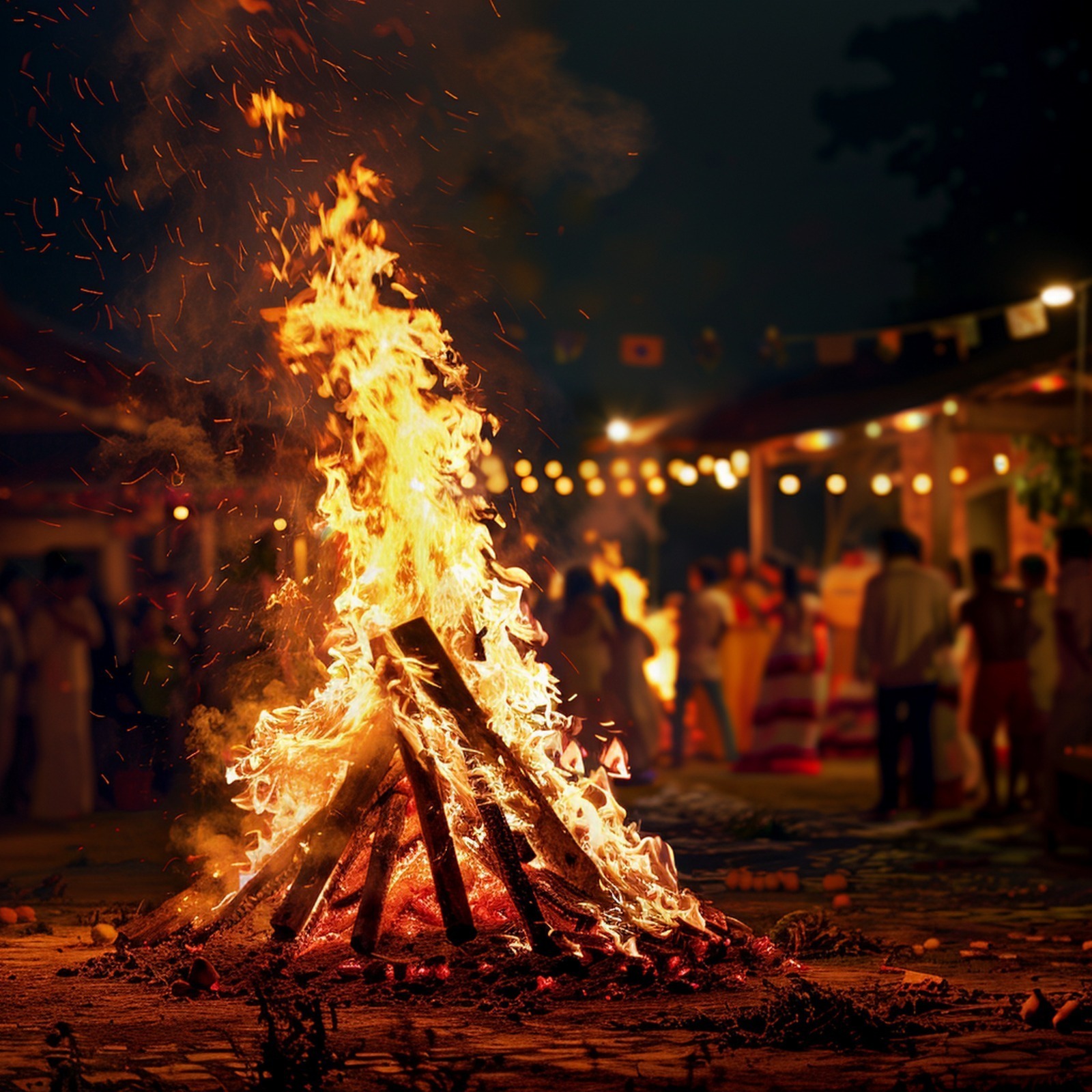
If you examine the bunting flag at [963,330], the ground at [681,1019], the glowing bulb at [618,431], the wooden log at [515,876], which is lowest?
the ground at [681,1019]

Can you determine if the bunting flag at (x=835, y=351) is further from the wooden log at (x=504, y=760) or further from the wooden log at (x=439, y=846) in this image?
the wooden log at (x=439, y=846)

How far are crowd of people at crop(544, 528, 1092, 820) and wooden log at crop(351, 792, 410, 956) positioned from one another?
Result: 5180 millimetres

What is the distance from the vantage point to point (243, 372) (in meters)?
7.90

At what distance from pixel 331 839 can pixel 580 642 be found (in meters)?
7.80

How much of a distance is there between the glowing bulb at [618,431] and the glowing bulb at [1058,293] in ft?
24.8

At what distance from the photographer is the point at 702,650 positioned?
602 inches

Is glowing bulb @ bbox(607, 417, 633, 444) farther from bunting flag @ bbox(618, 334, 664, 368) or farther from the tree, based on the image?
the tree

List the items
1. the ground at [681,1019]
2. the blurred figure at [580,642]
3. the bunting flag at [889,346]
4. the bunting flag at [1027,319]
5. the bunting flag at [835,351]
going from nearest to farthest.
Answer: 1. the ground at [681,1019]
2. the blurred figure at [580,642]
3. the bunting flag at [1027,319]
4. the bunting flag at [889,346]
5. the bunting flag at [835,351]

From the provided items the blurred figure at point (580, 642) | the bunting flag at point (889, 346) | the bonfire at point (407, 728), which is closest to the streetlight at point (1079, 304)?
the bunting flag at point (889, 346)

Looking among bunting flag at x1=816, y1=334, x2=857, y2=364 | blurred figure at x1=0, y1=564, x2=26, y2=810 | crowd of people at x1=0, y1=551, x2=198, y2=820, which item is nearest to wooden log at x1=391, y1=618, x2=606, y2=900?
crowd of people at x1=0, y1=551, x2=198, y2=820

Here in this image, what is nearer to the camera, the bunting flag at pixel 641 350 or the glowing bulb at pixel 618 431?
the glowing bulb at pixel 618 431

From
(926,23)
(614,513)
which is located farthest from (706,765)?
(926,23)

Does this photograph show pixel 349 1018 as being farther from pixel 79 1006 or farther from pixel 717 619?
pixel 717 619

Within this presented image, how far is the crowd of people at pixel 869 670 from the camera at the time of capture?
448 inches
